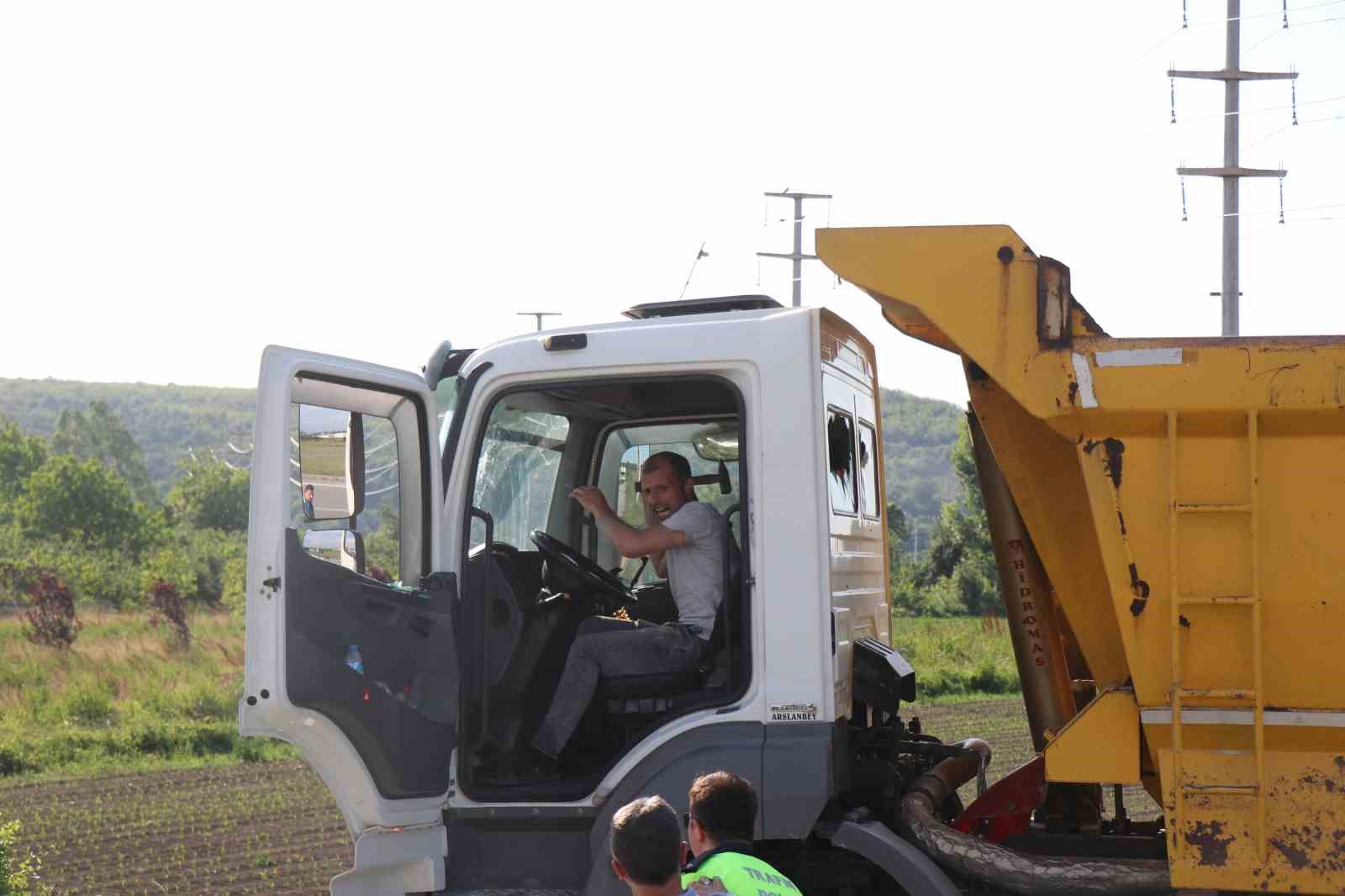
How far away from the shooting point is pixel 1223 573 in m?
4.47

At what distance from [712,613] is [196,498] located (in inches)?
3212

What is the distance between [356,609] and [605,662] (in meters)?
0.96

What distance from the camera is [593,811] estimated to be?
17.0 ft

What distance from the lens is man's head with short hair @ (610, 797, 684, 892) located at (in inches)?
137

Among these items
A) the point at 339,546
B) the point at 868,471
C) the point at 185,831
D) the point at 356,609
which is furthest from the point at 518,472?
the point at 185,831

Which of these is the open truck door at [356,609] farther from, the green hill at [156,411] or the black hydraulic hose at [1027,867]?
the green hill at [156,411]

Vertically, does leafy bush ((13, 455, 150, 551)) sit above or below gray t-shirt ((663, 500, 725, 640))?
above

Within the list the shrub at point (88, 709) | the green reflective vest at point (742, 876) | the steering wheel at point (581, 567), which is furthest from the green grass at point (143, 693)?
the green reflective vest at point (742, 876)

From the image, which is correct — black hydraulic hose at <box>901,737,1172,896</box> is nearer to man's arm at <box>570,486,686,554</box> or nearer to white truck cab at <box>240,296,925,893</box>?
white truck cab at <box>240,296,925,893</box>

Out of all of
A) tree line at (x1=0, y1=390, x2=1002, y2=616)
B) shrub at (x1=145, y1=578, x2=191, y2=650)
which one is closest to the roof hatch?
tree line at (x1=0, y1=390, x2=1002, y2=616)

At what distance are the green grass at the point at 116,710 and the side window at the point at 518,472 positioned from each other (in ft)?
40.8

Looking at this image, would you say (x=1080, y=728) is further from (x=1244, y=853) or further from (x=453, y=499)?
(x=453, y=499)

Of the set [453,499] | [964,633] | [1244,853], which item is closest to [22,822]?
[453,499]

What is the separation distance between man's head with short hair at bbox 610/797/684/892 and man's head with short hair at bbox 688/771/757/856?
36 cm
